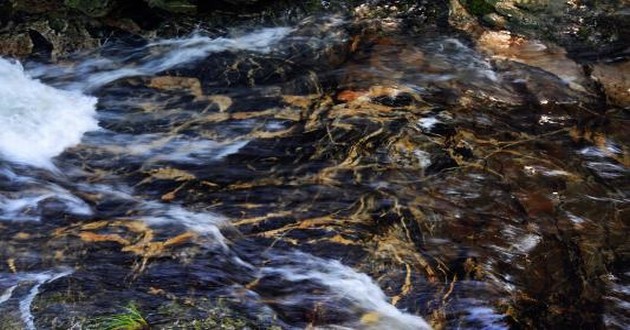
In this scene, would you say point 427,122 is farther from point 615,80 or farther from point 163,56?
point 163,56

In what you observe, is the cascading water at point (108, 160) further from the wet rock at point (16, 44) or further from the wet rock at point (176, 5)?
the wet rock at point (176, 5)

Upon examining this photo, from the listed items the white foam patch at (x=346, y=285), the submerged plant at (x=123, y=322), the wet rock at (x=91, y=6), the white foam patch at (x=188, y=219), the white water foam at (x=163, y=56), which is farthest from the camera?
the wet rock at (x=91, y=6)

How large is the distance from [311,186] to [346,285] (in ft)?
4.00

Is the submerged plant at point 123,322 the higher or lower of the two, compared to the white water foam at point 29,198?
lower

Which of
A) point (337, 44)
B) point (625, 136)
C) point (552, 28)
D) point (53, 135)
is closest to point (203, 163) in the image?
point (53, 135)

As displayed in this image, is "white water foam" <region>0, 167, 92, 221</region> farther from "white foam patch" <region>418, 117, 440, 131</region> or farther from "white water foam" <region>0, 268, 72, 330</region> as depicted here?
"white foam patch" <region>418, 117, 440, 131</region>

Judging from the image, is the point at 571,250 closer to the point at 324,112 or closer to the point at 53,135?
the point at 324,112

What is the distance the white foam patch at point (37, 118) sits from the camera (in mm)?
5773

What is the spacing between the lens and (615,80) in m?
6.87

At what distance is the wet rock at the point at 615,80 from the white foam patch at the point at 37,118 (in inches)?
213

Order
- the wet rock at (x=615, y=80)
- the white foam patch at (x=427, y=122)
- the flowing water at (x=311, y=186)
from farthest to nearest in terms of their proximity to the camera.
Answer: the wet rock at (x=615, y=80)
the white foam patch at (x=427, y=122)
the flowing water at (x=311, y=186)

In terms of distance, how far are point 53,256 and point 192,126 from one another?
85.9 inches

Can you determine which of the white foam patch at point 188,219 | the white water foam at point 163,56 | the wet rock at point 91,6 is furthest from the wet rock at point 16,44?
the white foam patch at point 188,219

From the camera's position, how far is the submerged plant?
3.72m
